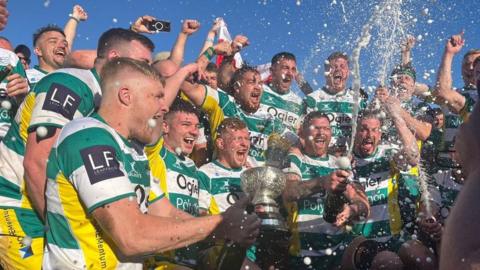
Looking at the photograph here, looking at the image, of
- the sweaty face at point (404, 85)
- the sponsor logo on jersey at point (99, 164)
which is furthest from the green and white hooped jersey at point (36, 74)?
the sweaty face at point (404, 85)

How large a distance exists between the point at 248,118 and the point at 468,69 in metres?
3.14

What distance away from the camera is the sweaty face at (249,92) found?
6.79 m

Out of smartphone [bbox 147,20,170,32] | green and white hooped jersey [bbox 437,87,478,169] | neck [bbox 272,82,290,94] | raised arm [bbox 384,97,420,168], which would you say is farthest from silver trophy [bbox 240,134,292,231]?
green and white hooped jersey [bbox 437,87,478,169]

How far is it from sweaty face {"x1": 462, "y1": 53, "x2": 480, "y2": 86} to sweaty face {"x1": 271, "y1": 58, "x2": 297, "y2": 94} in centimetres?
231

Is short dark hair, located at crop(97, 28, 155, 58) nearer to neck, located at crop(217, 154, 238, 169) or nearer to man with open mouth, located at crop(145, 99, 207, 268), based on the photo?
man with open mouth, located at crop(145, 99, 207, 268)

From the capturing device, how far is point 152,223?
2783 millimetres

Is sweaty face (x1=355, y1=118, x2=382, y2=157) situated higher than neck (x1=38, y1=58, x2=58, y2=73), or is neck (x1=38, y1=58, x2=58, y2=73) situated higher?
neck (x1=38, y1=58, x2=58, y2=73)

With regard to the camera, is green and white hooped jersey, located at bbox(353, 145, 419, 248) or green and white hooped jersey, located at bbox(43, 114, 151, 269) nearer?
green and white hooped jersey, located at bbox(43, 114, 151, 269)

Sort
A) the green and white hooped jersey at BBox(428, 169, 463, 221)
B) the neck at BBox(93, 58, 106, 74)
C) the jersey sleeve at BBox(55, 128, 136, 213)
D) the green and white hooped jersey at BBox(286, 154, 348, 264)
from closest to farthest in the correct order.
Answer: the jersey sleeve at BBox(55, 128, 136, 213)
the neck at BBox(93, 58, 106, 74)
the green and white hooped jersey at BBox(286, 154, 348, 264)
the green and white hooped jersey at BBox(428, 169, 463, 221)

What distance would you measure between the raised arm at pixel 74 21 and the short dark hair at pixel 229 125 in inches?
97.8

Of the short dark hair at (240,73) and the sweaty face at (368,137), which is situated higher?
the short dark hair at (240,73)

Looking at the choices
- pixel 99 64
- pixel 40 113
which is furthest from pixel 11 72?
pixel 40 113

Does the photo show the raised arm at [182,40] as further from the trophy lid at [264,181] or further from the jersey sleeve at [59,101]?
the jersey sleeve at [59,101]

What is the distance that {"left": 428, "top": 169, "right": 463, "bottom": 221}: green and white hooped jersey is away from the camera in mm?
6738
